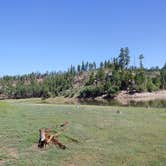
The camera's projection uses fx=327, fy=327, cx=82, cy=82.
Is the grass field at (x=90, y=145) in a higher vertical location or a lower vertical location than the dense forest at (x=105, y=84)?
lower

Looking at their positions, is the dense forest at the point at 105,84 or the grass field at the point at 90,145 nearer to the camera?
the grass field at the point at 90,145

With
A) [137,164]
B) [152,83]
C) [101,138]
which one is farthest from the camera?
[152,83]

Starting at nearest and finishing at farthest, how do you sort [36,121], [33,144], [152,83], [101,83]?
[33,144] < [36,121] < [152,83] < [101,83]

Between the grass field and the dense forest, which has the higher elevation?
the dense forest

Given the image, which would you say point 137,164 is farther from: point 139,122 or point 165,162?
point 139,122

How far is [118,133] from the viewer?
1912 cm

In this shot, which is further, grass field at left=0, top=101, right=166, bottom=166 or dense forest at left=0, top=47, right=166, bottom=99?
dense forest at left=0, top=47, right=166, bottom=99

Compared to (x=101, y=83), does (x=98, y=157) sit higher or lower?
lower

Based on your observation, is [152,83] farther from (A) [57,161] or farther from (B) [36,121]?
(A) [57,161]

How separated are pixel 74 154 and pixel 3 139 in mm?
4404

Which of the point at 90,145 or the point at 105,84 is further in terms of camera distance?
the point at 105,84

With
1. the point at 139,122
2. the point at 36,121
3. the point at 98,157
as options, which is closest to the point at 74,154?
the point at 98,157

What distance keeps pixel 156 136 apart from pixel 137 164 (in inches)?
232

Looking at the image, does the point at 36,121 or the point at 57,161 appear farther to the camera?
the point at 36,121
